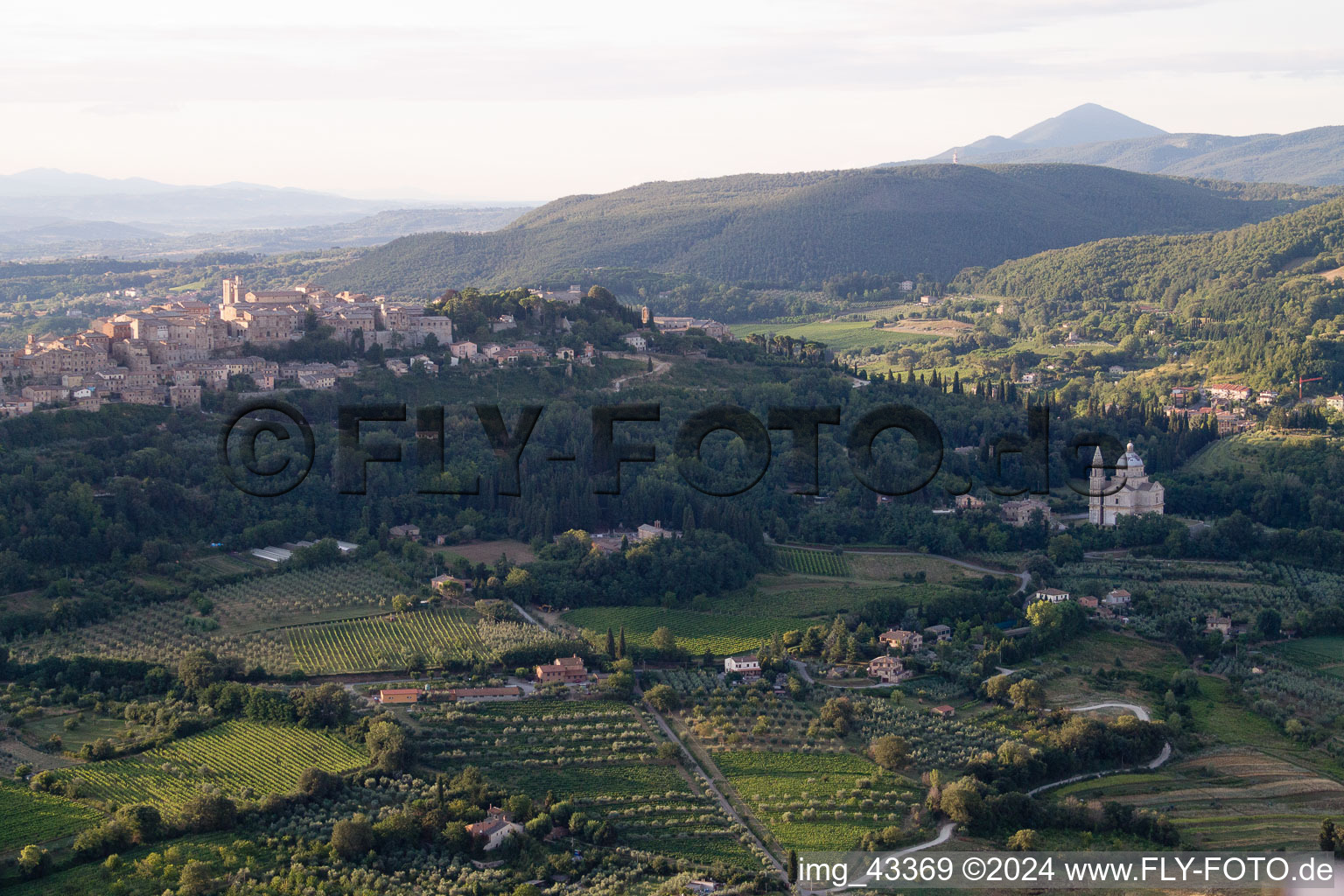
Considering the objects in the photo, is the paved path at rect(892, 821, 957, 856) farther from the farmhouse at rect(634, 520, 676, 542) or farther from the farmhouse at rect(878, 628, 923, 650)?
the farmhouse at rect(634, 520, 676, 542)

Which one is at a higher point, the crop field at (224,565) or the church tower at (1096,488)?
the church tower at (1096,488)

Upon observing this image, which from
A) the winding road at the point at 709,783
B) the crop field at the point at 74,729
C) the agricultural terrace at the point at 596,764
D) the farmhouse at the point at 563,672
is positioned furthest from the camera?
the farmhouse at the point at 563,672

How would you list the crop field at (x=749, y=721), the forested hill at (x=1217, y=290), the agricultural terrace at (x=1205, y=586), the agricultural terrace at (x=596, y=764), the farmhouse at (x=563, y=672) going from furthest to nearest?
the forested hill at (x=1217, y=290) < the agricultural terrace at (x=1205, y=586) < the farmhouse at (x=563, y=672) < the crop field at (x=749, y=721) < the agricultural terrace at (x=596, y=764)

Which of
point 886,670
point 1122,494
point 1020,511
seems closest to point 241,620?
point 886,670

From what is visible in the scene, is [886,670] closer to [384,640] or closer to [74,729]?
[384,640]

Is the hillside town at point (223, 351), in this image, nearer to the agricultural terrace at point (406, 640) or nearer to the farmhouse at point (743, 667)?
the agricultural terrace at point (406, 640)

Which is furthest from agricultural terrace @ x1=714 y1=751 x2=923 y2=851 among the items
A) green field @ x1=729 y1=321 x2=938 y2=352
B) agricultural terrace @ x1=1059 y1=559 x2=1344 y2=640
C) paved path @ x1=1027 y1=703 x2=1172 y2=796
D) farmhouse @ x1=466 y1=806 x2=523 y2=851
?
green field @ x1=729 y1=321 x2=938 y2=352

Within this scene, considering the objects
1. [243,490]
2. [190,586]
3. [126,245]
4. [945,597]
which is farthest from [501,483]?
[126,245]

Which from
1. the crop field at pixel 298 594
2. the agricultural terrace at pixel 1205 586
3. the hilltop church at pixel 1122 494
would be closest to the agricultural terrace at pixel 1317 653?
the agricultural terrace at pixel 1205 586
